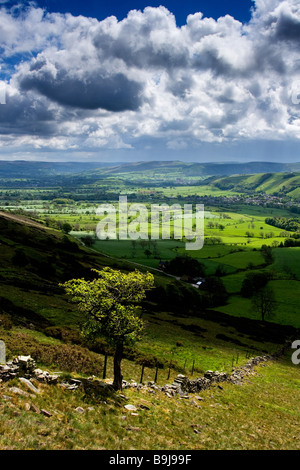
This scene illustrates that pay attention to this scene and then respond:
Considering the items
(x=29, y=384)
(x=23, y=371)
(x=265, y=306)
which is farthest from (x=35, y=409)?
(x=265, y=306)

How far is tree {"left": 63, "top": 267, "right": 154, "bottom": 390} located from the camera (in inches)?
979

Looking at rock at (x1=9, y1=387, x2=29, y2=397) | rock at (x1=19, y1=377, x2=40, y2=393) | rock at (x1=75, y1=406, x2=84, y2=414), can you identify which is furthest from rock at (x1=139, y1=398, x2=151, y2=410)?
rock at (x1=9, y1=387, x2=29, y2=397)

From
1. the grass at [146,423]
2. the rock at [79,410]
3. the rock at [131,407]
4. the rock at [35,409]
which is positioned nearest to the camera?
the grass at [146,423]

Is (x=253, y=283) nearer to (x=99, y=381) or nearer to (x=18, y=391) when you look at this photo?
(x=99, y=381)

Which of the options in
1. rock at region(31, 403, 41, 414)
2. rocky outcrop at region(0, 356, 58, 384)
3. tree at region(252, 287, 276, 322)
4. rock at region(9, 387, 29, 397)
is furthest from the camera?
tree at region(252, 287, 276, 322)

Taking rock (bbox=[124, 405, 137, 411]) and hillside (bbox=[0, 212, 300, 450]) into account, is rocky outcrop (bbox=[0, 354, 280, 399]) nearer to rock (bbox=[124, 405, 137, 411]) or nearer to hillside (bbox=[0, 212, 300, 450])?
hillside (bbox=[0, 212, 300, 450])

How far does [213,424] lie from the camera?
22234 millimetres

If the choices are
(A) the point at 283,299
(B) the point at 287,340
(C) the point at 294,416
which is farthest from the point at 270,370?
(A) the point at 283,299

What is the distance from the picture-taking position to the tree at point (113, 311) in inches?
979

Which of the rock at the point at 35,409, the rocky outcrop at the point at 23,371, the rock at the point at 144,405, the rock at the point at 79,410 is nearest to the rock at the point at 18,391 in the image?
the rock at the point at 35,409

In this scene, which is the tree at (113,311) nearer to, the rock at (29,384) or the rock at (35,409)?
the rock at (29,384)
